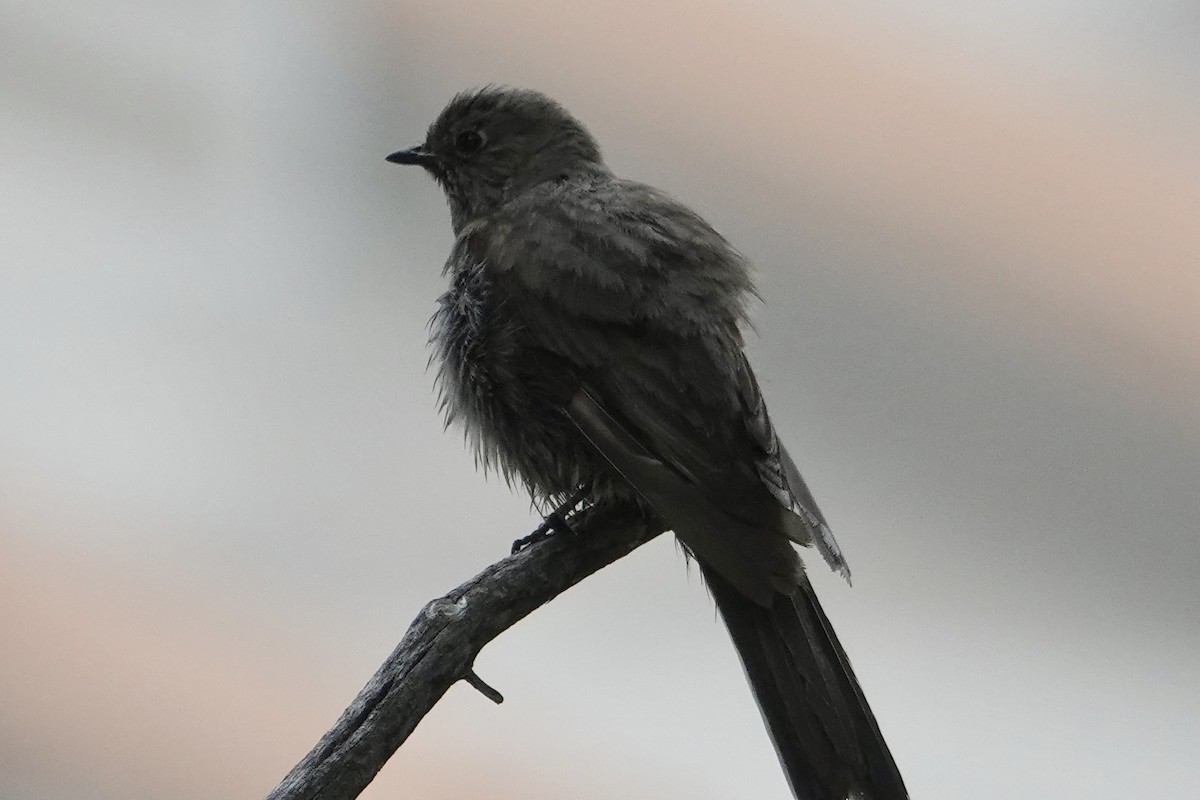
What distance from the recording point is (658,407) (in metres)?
2.14

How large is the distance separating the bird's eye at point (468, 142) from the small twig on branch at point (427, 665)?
3.71ft

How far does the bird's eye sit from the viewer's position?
9.59 feet

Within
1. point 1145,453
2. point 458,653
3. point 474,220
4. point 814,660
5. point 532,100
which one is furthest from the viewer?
point 1145,453

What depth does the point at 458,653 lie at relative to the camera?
6.15 ft

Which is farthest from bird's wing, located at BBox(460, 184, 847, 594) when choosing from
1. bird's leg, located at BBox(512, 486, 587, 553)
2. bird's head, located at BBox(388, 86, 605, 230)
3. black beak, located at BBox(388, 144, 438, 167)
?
black beak, located at BBox(388, 144, 438, 167)

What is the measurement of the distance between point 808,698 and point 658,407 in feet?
1.77

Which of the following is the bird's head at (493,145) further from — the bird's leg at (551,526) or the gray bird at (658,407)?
the bird's leg at (551,526)

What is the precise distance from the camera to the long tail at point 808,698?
1.90 meters

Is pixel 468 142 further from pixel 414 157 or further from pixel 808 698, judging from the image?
pixel 808 698

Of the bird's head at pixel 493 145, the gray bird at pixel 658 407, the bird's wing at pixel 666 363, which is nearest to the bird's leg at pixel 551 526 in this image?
the gray bird at pixel 658 407

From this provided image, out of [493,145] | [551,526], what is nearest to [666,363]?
[551,526]

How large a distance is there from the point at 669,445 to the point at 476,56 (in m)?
2.78

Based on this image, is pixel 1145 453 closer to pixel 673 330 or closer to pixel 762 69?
pixel 762 69

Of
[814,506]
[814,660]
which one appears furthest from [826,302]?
[814,660]
